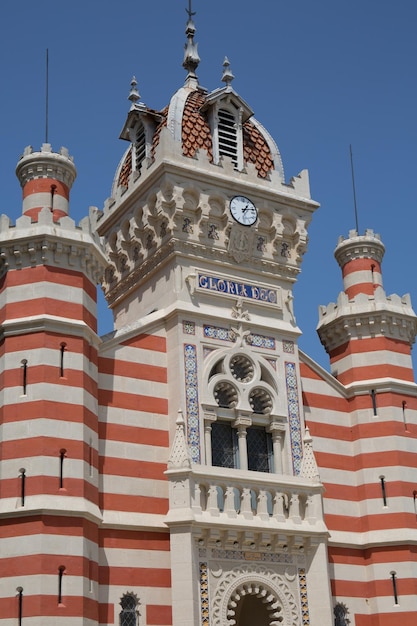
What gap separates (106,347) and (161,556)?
19.1 ft

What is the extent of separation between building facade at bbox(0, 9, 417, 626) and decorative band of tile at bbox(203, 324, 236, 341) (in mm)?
103

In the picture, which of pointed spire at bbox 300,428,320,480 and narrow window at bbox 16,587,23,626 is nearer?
narrow window at bbox 16,587,23,626

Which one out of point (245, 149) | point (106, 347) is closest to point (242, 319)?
point (106, 347)

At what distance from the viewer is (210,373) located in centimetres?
2841

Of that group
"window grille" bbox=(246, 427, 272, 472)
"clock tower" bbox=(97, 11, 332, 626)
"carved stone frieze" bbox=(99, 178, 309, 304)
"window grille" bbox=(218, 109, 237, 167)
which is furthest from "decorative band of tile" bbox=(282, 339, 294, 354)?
"window grille" bbox=(218, 109, 237, 167)

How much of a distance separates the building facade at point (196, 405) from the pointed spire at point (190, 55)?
0.40m

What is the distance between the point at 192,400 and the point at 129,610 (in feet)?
19.3

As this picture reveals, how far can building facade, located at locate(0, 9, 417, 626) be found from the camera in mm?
24297

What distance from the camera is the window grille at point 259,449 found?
28531mm

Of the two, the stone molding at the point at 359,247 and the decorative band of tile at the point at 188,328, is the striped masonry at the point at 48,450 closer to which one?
the decorative band of tile at the point at 188,328

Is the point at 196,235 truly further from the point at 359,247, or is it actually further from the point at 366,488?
the point at 366,488

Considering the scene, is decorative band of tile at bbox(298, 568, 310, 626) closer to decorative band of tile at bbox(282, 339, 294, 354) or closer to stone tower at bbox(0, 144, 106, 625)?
stone tower at bbox(0, 144, 106, 625)

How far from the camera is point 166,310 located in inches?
1131

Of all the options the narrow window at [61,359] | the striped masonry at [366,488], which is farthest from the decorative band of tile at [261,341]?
the narrow window at [61,359]
